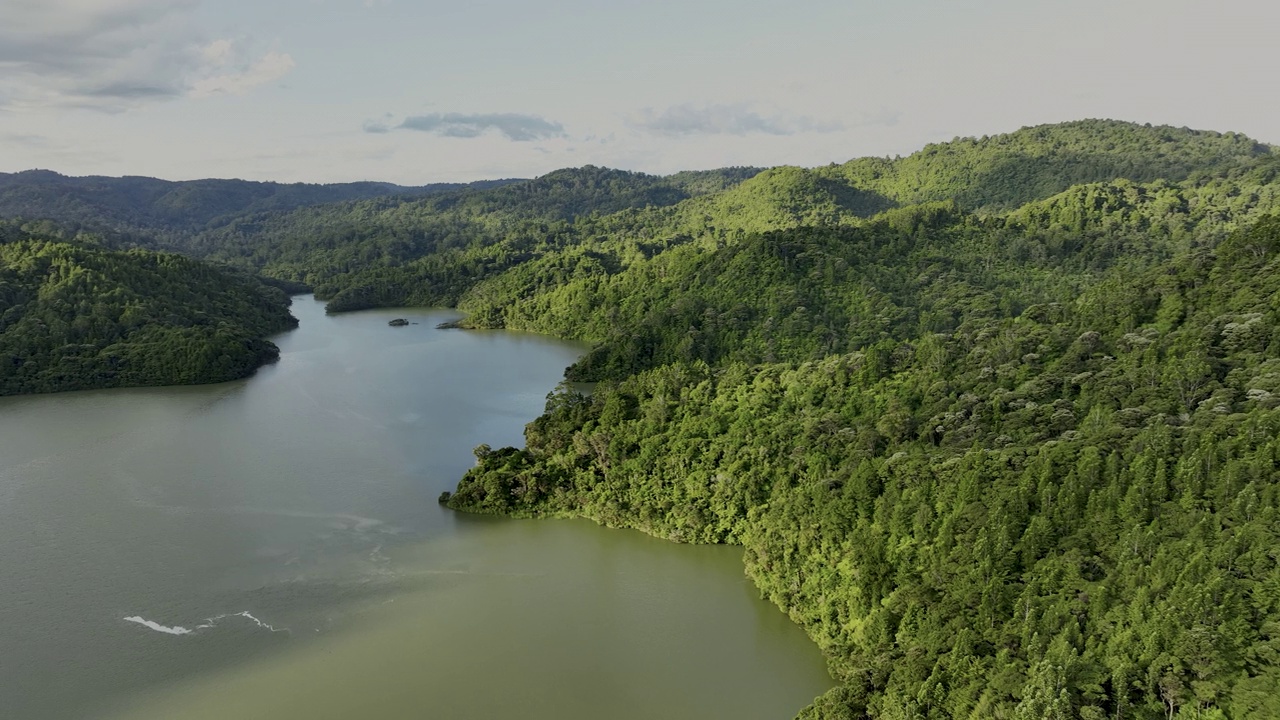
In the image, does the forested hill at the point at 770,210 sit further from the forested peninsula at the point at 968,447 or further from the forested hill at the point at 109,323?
the forested hill at the point at 109,323

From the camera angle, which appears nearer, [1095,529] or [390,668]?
[1095,529]

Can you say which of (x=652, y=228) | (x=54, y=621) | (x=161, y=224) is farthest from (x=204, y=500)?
(x=161, y=224)

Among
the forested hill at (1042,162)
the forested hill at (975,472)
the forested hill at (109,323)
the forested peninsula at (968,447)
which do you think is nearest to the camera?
the forested hill at (975,472)

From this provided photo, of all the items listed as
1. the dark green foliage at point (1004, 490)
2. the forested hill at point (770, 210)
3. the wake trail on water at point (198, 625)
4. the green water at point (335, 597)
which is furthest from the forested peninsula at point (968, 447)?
the forested hill at point (770, 210)

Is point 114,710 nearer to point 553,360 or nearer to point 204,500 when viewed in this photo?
point 204,500

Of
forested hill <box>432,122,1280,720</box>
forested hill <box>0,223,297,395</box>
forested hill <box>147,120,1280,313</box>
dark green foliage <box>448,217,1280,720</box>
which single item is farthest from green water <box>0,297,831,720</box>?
forested hill <box>147,120,1280,313</box>

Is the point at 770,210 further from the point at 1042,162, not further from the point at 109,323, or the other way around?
the point at 109,323
